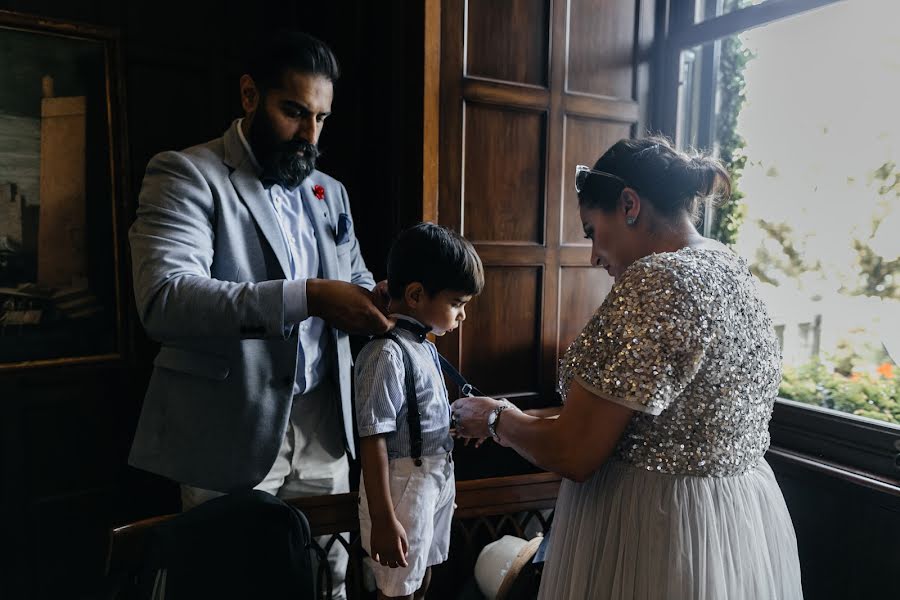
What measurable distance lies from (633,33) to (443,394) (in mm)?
1733

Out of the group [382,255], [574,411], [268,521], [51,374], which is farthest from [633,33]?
[51,374]

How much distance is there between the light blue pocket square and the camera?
1814 millimetres

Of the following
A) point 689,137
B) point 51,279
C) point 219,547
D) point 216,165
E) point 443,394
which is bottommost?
point 219,547

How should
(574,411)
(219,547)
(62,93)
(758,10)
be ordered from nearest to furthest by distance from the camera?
(574,411)
(219,547)
(758,10)
(62,93)

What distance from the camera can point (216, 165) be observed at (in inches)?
60.6

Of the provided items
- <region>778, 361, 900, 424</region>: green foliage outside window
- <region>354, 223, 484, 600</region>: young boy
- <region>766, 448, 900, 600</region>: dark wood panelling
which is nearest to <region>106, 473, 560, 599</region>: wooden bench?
<region>354, 223, 484, 600</region>: young boy

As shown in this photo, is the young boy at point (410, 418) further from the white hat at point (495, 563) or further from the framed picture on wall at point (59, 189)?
the framed picture on wall at point (59, 189)

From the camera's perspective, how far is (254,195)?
1563mm

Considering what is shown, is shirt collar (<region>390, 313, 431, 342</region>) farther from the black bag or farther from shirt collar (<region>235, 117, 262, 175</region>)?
shirt collar (<region>235, 117, 262, 175</region>)

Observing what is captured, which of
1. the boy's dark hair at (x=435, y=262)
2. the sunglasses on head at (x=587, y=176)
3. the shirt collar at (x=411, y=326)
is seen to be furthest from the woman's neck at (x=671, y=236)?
the shirt collar at (x=411, y=326)

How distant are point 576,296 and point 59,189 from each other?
2.03m

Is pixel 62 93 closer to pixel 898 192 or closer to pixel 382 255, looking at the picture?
pixel 382 255

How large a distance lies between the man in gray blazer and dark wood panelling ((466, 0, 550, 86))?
629 millimetres

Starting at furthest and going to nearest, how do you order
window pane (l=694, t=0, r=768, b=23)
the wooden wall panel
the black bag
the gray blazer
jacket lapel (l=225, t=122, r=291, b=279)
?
window pane (l=694, t=0, r=768, b=23)
the wooden wall panel
jacket lapel (l=225, t=122, r=291, b=279)
the gray blazer
the black bag
